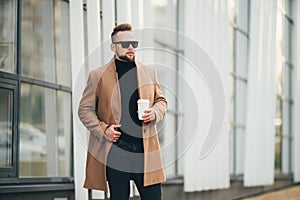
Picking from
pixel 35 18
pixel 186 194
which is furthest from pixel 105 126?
pixel 186 194

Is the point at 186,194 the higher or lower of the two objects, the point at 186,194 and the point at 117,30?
the lower

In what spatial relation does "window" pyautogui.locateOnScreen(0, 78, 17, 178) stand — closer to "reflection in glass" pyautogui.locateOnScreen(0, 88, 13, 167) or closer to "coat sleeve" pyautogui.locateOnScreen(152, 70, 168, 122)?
"reflection in glass" pyautogui.locateOnScreen(0, 88, 13, 167)

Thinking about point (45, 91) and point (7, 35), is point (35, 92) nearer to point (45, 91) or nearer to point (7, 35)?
Answer: point (45, 91)

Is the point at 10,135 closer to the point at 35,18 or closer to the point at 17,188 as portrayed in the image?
the point at 17,188

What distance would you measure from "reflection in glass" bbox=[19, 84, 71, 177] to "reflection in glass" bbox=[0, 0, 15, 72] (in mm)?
268

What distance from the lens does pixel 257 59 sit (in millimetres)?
9742

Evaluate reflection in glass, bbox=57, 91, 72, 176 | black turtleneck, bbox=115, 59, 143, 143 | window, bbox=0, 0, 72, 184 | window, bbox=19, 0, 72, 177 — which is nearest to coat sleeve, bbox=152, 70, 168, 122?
black turtleneck, bbox=115, 59, 143, 143

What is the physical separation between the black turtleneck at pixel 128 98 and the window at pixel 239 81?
258 inches

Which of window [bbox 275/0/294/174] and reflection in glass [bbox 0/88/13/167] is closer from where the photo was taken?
reflection in glass [bbox 0/88/13/167]

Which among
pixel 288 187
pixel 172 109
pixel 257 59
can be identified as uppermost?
pixel 257 59

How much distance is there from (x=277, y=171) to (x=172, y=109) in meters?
4.85

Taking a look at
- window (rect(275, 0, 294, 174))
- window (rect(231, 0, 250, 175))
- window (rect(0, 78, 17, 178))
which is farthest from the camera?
window (rect(275, 0, 294, 174))

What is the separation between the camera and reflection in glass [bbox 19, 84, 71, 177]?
16.9 ft

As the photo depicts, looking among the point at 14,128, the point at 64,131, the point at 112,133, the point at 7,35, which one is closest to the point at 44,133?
the point at 64,131
